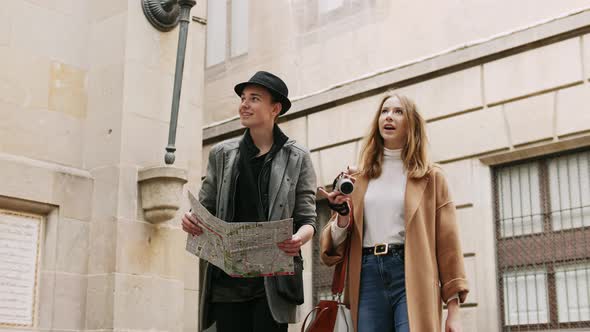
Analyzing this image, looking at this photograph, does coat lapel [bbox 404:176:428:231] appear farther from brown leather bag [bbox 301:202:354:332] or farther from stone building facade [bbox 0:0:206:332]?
stone building facade [bbox 0:0:206:332]

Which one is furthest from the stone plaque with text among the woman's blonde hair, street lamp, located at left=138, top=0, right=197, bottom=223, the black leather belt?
the black leather belt

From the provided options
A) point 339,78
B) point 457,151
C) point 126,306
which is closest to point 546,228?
point 457,151

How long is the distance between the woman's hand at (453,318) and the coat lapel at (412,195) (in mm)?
472

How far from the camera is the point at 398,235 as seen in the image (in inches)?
175

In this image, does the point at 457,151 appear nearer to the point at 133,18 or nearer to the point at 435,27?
the point at 435,27

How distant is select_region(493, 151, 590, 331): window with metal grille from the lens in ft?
31.8

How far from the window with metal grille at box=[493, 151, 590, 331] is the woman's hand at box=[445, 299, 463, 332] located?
5.59 meters

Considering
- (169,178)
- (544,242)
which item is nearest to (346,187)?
(169,178)

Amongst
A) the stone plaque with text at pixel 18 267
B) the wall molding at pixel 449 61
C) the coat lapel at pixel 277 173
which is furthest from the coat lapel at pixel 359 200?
the wall molding at pixel 449 61

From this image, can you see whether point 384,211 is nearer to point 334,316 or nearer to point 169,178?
point 334,316

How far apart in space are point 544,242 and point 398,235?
19.7ft

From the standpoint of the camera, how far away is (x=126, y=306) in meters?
7.07

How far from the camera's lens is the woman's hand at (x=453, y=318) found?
4430 millimetres

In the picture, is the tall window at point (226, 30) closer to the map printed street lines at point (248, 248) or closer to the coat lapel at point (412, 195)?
the coat lapel at point (412, 195)
